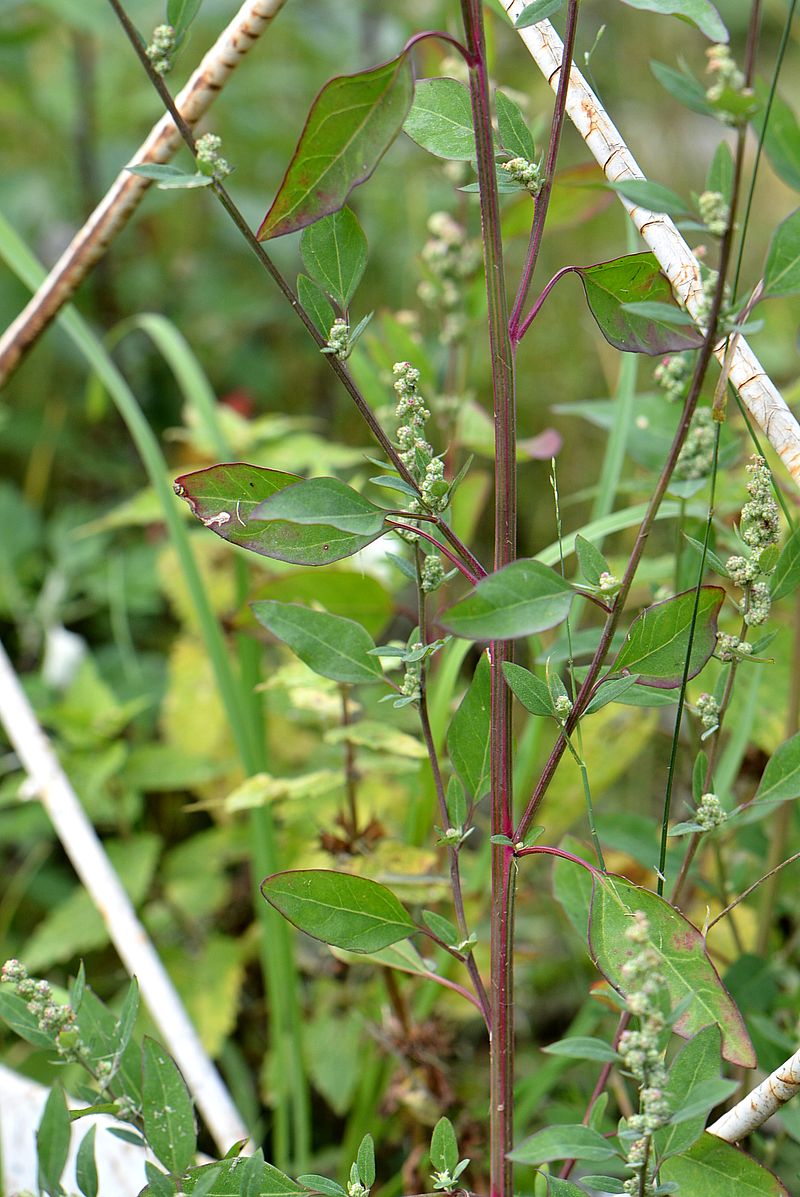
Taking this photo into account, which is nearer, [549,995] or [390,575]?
[390,575]

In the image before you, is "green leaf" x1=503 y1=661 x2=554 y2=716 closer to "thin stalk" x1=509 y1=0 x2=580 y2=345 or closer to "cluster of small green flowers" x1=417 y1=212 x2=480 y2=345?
"thin stalk" x1=509 y1=0 x2=580 y2=345

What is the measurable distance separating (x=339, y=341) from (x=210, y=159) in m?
0.06

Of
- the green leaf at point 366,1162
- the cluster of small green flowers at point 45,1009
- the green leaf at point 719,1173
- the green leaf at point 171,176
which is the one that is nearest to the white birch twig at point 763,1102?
the green leaf at point 719,1173

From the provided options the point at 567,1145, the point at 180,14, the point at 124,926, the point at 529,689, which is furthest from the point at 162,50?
the point at 124,926

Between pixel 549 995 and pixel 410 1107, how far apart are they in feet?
1.08

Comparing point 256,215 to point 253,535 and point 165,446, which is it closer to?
point 165,446

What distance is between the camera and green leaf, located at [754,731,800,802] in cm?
36

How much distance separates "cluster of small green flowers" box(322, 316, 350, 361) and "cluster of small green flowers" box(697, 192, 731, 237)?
108 millimetres

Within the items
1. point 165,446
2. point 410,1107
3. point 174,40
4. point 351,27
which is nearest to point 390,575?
point 410,1107

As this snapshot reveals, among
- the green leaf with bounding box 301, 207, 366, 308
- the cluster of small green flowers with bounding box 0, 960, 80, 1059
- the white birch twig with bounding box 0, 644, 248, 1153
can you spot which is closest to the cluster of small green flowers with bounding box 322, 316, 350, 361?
the green leaf with bounding box 301, 207, 366, 308

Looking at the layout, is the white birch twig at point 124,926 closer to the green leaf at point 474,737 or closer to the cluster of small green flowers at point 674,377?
the green leaf at point 474,737

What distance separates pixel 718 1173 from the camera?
0.32m

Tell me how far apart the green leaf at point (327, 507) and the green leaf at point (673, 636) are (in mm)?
89

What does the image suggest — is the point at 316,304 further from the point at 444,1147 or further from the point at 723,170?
the point at 444,1147
